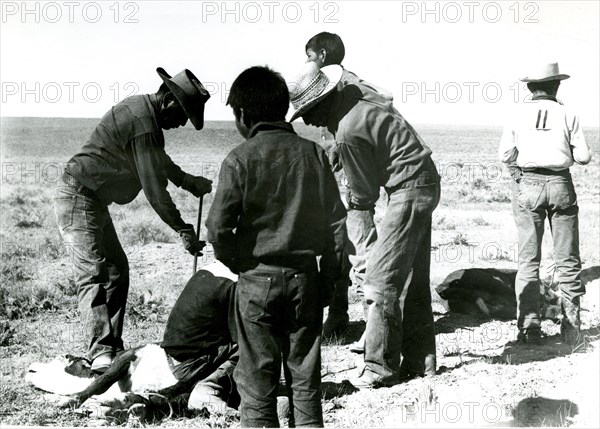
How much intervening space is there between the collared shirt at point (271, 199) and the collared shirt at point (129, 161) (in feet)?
5.57

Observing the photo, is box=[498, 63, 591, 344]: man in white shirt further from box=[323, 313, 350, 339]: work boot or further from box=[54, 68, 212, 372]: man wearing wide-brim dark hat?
box=[54, 68, 212, 372]: man wearing wide-brim dark hat

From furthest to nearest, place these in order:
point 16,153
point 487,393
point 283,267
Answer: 1. point 16,153
2. point 487,393
3. point 283,267

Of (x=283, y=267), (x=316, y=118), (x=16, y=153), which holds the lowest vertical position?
(x=16, y=153)

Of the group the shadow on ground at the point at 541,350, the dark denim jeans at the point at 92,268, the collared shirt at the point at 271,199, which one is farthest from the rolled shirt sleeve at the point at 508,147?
the dark denim jeans at the point at 92,268

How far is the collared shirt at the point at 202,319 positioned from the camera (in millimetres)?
4535

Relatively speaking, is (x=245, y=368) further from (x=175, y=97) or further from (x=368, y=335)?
(x=175, y=97)

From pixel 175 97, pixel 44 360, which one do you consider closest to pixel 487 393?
pixel 175 97

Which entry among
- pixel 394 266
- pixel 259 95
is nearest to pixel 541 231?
pixel 394 266

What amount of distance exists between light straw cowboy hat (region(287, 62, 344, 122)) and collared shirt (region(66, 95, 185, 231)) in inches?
45.9

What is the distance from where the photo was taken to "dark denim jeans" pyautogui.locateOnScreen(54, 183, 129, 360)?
224 inches

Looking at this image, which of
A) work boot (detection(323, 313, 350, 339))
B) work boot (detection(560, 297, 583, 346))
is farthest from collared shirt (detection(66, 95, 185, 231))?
work boot (detection(560, 297, 583, 346))

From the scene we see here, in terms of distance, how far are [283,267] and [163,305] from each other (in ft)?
14.8

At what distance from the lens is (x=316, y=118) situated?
5184 millimetres

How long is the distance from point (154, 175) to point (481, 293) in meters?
3.73
